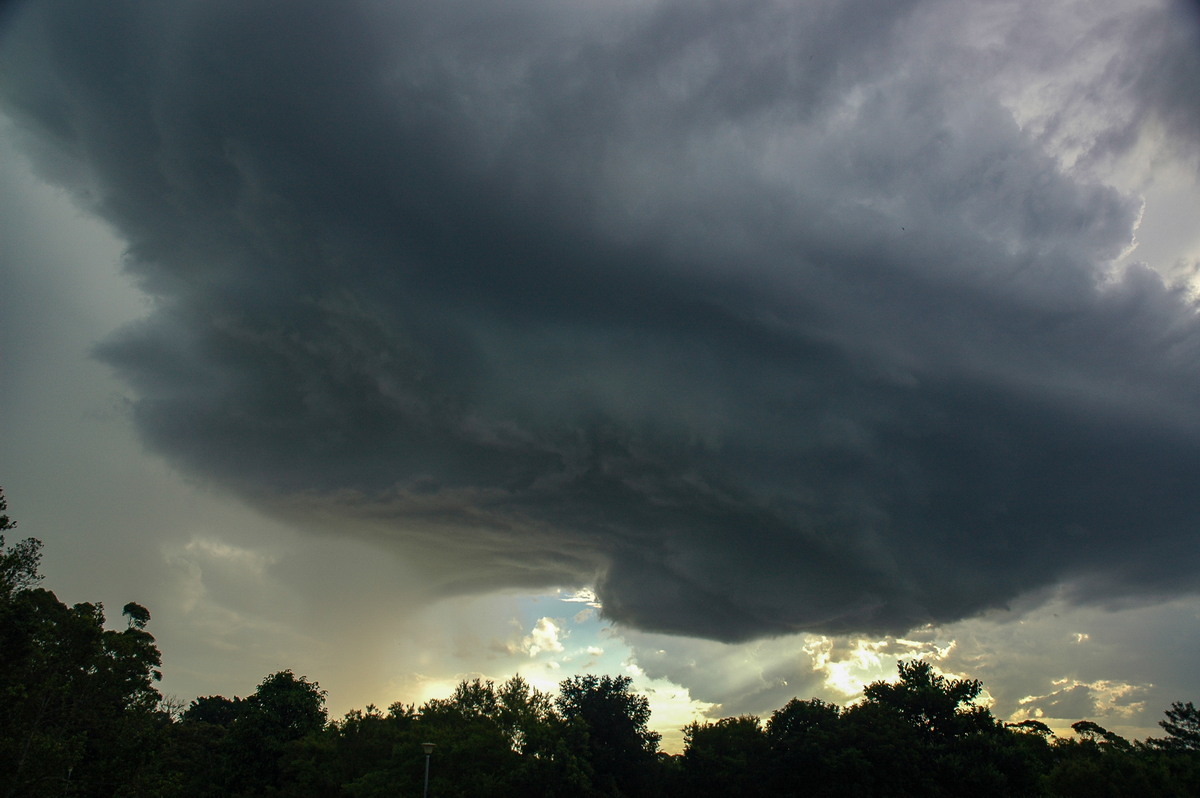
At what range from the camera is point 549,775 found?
5469 centimetres

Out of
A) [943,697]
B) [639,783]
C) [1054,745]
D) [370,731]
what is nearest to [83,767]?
[370,731]

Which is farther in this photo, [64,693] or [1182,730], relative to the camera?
[1182,730]

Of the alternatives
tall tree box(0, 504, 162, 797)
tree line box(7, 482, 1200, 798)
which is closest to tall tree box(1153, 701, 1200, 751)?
tree line box(7, 482, 1200, 798)

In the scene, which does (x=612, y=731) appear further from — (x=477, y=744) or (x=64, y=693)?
(x=64, y=693)

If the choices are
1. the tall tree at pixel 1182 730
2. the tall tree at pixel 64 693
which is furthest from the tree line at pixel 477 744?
the tall tree at pixel 1182 730

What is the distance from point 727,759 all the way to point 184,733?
2583 inches

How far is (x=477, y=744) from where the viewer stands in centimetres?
5719

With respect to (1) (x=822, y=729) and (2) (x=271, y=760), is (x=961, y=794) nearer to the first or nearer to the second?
(1) (x=822, y=729)

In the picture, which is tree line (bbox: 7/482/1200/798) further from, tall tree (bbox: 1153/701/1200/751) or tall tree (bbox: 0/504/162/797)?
tall tree (bbox: 1153/701/1200/751)

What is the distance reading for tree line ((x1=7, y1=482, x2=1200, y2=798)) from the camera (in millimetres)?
40000

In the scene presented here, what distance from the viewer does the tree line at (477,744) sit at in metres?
40.0

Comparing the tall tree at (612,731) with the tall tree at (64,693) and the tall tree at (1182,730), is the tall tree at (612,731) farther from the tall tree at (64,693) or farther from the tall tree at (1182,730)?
the tall tree at (1182,730)

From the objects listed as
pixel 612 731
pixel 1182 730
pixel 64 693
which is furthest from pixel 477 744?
pixel 1182 730

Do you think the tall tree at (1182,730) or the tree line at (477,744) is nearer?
the tree line at (477,744)
